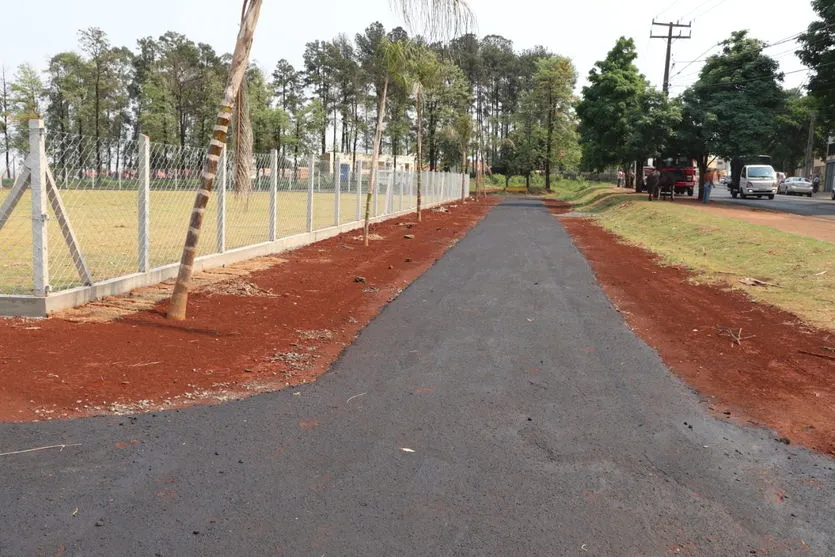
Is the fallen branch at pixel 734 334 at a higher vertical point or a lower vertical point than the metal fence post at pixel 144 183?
lower

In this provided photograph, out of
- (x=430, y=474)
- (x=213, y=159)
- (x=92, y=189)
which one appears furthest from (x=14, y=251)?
(x=430, y=474)

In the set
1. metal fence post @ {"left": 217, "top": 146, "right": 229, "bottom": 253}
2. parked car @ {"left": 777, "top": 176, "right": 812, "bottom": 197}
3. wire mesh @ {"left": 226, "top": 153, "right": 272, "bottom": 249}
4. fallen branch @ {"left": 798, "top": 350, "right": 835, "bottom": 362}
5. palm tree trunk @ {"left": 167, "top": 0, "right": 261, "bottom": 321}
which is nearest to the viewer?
fallen branch @ {"left": 798, "top": 350, "right": 835, "bottom": 362}

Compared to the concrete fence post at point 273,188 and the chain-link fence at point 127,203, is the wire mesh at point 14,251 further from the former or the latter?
the concrete fence post at point 273,188

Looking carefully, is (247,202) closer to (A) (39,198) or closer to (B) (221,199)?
(B) (221,199)

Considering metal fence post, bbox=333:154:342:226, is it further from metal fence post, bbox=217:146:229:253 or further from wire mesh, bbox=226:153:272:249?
metal fence post, bbox=217:146:229:253

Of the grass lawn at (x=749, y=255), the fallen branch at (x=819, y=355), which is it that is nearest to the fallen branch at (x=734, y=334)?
the fallen branch at (x=819, y=355)

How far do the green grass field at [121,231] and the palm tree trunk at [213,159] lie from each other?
1.82 m

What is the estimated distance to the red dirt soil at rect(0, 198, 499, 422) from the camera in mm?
5020

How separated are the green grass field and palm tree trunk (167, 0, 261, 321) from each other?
5.96 feet

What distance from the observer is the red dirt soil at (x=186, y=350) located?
5020 millimetres

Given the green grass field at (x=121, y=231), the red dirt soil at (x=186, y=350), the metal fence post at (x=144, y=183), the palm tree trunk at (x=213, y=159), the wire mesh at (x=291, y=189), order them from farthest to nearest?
the wire mesh at (x=291, y=189)
the green grass field at (x=121, y=231)
the metal fence post at (x=144, y=183)
the palm tree trunk at (x=213, y=159)
the red dirt soil at (x=186, y=350)

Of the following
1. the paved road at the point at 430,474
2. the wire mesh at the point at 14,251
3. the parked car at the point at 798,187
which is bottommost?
the paved road at the point at 430,474

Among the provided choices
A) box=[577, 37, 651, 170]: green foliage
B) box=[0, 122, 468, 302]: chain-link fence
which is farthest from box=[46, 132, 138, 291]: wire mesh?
box=[577, 37, 651, 170]: green foliage

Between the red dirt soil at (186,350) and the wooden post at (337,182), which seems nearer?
the red dirt soil at (186,350)
